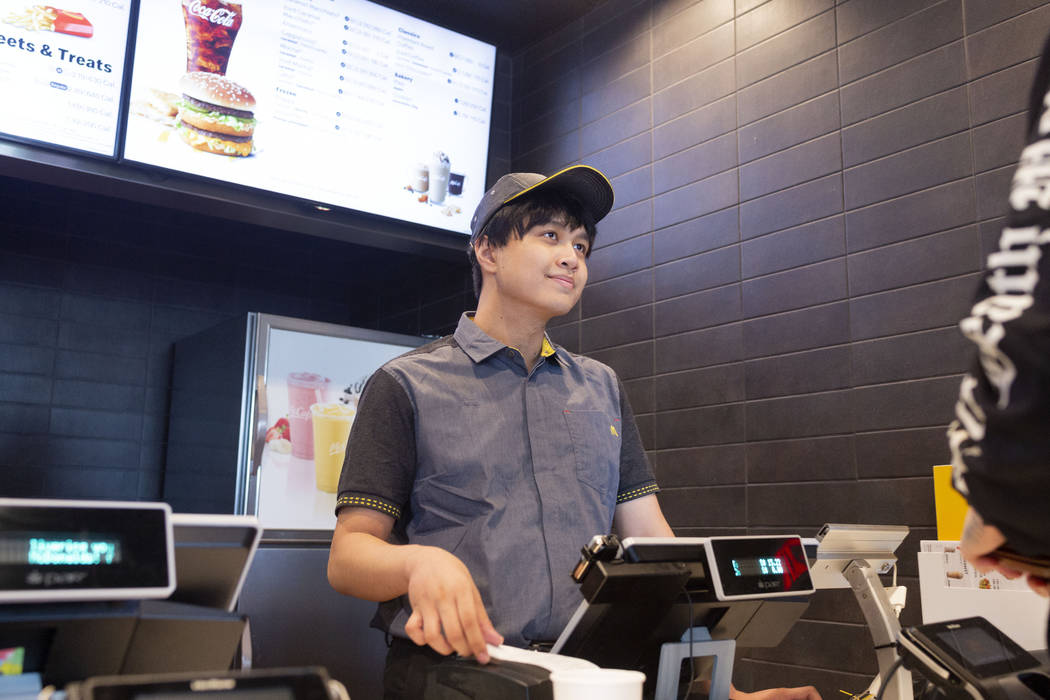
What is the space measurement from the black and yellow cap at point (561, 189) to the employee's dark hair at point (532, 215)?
1cm

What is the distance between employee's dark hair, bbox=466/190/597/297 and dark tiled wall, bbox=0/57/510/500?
6.57 feet

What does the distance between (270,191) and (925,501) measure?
7.59 ft

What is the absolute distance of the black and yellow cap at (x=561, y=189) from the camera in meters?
1.77

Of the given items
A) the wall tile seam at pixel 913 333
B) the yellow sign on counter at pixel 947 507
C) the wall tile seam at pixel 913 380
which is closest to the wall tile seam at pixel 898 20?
the wall tile seam at pixel 913 333

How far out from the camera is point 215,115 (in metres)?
3.11

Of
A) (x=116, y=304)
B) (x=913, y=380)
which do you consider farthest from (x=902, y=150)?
(x=116, y=304)

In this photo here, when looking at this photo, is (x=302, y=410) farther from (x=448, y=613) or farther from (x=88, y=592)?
(x=88, y=592)

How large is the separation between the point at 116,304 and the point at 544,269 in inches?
106

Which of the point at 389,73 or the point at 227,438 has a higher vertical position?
the point at 389,73

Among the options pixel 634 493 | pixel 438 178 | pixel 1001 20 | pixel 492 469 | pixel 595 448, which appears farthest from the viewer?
pixel 438 178

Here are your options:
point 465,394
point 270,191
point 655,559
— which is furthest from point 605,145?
point 655,559

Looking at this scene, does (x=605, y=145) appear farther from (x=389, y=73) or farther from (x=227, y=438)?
(x=227, y=438)

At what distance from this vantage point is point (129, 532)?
0.77 metres

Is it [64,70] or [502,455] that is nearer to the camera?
[502,455]
